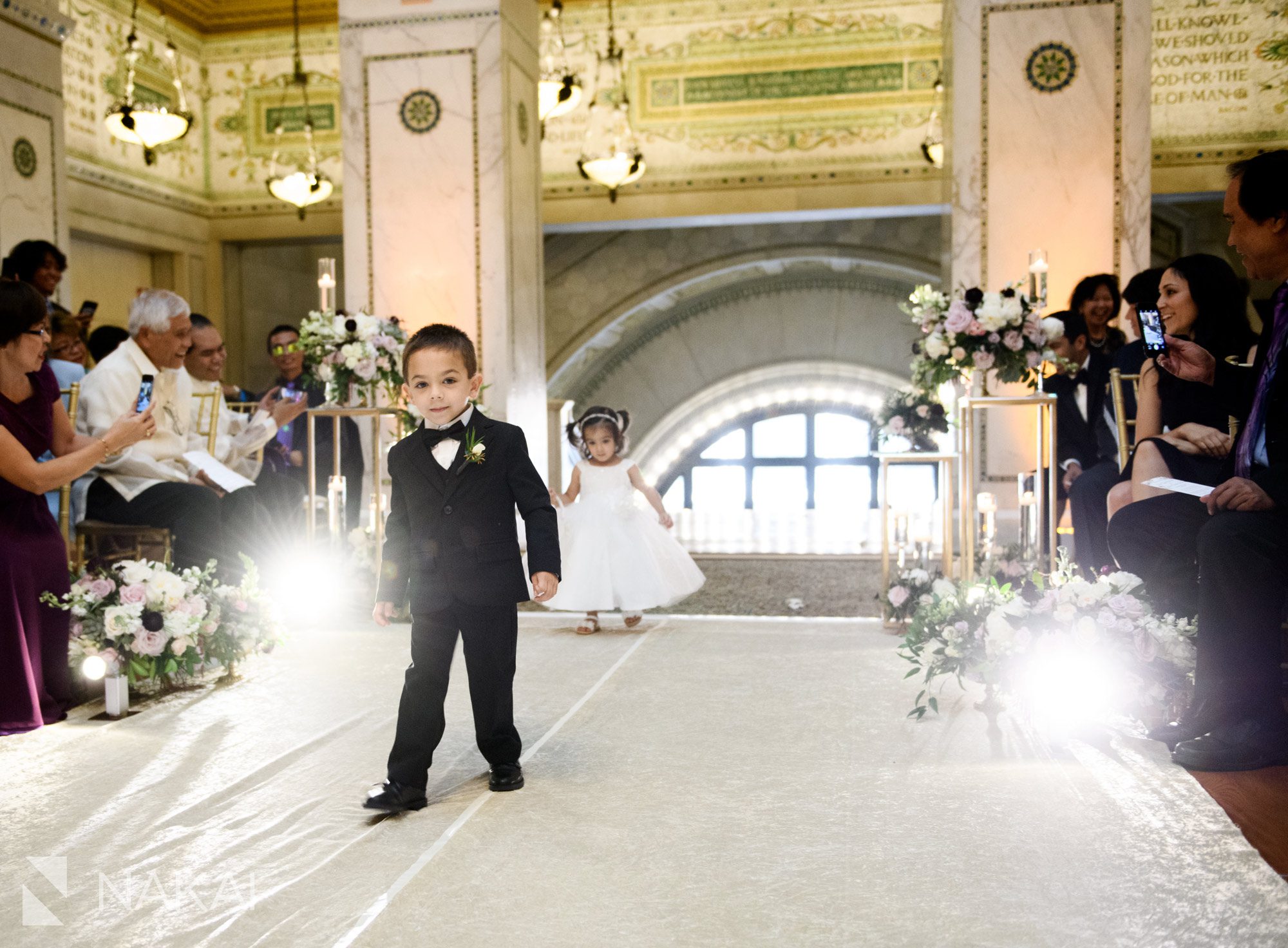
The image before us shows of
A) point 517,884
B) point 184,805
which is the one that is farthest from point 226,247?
point 517,884

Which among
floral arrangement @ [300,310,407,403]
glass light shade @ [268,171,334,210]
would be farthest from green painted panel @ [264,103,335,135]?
floral arrangement @ [300,310,407,403]

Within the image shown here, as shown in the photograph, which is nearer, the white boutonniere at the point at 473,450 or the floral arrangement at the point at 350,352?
the white boutonniere at the point at 473,450

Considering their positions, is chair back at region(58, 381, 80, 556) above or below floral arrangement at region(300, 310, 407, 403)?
below

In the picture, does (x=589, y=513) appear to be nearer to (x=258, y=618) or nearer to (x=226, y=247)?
(x=258, y=618)

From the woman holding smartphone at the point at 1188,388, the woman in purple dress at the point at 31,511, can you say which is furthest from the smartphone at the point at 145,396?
the woman holding smartphone at the point at 1188,388

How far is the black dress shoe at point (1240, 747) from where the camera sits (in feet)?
9.68

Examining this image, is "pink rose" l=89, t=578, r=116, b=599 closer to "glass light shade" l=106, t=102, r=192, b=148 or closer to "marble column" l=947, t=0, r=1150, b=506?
"marble column" l=947, t=0, r=1150, b=506

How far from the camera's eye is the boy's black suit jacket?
9.55ft

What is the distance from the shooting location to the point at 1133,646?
11.0 feet

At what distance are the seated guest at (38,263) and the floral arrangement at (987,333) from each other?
14.2 feet

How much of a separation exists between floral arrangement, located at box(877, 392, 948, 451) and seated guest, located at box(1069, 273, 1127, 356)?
0.92 meters

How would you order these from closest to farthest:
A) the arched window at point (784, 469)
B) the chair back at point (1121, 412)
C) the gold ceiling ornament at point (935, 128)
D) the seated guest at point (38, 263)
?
1. the chair back at point (1121, 412)
2. the seated guest at point (38, 263)
3. the gold ceiling ornament at point (935, 128)
4. the arched window at point (784, 469)

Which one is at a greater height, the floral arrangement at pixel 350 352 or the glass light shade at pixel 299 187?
the glass light shade at pixel 299 187

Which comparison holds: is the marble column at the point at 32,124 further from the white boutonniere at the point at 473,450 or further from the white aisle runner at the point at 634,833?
the white boutonniere at the point at 473,450
